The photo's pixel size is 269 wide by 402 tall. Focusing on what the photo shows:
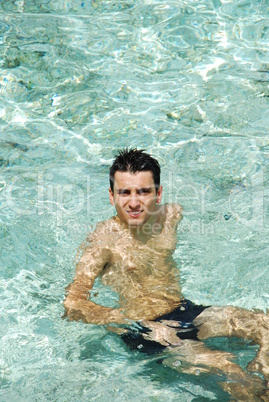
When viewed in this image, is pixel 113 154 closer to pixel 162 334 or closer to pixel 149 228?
pixel 149 228

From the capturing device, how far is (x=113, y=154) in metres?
6.29

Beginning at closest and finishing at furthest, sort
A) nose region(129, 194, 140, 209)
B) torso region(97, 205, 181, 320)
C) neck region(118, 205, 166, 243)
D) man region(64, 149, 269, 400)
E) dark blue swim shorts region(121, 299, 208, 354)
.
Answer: man region(64, 149, 269, 400)
dark blue swim shorts region(121, 299, 208, 354)
torso region(97, 205, 181, 320)
nose region(129, 194, 140, 209)
neck region(118, 205, 166, 243)

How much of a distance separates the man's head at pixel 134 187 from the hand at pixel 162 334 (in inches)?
31.4

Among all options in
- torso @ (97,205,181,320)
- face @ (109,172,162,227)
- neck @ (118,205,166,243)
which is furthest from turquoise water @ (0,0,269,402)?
face @ (109,172,162,227)

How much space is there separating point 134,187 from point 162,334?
1071 mm

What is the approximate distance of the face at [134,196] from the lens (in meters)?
4.43

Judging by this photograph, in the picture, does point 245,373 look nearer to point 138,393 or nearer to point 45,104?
point 138,393

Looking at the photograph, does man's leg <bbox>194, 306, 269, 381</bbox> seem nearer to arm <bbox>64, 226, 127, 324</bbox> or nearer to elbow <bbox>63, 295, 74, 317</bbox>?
arm <bbox>64, 226, 127, 324</bbox>

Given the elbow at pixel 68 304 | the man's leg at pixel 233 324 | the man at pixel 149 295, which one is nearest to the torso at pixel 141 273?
the man at pixel 149 295

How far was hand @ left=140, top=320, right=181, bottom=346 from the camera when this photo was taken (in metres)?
4.01

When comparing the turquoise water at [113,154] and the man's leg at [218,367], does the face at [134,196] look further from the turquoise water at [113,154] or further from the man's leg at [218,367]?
the man's leg at [218,367]

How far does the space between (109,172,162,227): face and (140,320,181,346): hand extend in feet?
2.61

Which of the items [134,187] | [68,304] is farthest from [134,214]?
[68,304]

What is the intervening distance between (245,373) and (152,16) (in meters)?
5.43
